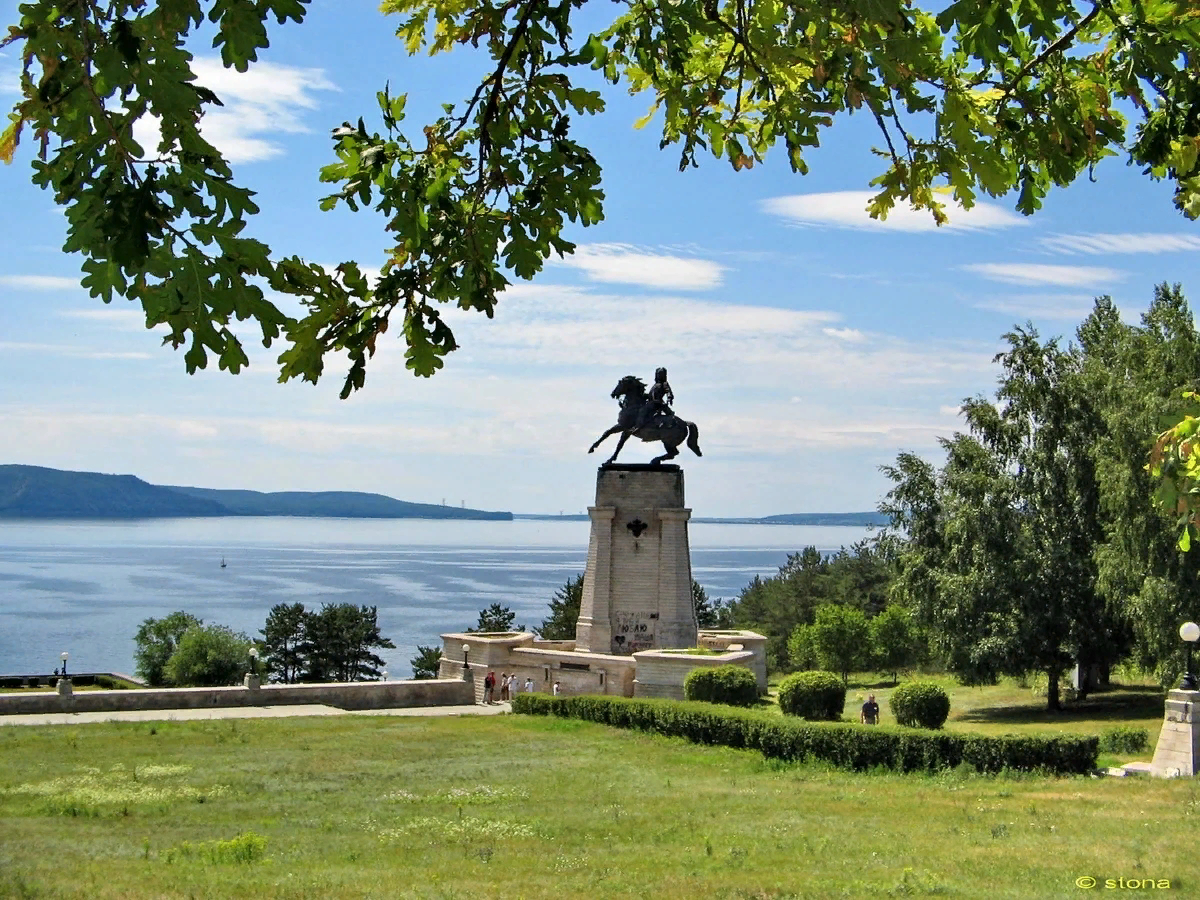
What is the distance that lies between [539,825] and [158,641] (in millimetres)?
42887

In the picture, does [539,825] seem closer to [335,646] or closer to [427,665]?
[427,665]

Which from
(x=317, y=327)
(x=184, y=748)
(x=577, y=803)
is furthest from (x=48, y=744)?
(x=317, y=327)

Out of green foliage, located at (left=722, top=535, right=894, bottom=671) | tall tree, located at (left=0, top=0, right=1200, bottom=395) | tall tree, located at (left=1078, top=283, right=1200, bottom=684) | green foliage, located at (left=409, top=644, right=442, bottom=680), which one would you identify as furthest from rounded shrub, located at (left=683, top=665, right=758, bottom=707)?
green foliage, located at (left=722, top=535, right=894, bottom=671)

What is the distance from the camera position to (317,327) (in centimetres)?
448

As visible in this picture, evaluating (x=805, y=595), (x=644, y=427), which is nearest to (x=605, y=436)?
(x=644, y=427)

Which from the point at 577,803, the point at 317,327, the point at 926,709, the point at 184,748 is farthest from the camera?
the point at 926,709

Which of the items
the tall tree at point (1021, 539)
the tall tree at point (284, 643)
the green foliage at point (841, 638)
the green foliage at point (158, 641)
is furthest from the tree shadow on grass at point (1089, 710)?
the green foliage at point (158, 641)

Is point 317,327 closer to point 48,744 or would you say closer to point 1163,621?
point 48,744

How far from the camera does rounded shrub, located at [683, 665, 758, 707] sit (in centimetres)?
2516

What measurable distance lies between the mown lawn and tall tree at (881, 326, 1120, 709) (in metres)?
13.9

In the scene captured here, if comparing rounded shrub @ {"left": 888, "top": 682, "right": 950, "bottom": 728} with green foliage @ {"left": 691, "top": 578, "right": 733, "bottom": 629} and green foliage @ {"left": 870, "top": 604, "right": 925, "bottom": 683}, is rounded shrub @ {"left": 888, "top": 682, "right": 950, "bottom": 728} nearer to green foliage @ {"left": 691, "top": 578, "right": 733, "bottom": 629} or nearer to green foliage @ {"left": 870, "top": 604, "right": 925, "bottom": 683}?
green foliage @ {"left": 691, "top": 578, "right": 733, "bottom": 629}

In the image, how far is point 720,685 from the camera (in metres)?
25.1

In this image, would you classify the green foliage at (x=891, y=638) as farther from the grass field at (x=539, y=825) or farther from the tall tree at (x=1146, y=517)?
the grass field at (x=539, y=825)

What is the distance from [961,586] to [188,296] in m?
31.8
